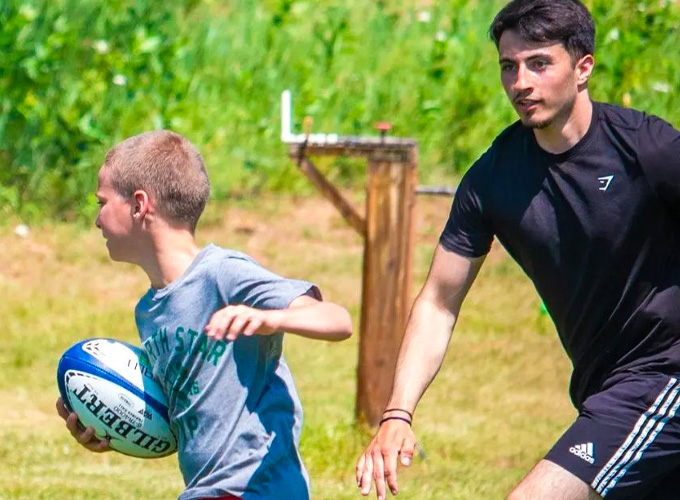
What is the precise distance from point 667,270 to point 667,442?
49cm

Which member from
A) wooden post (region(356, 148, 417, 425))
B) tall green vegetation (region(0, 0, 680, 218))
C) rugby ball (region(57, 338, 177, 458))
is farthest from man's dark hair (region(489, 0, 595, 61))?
tall green vegetation (region(0, 0, 680, 218))

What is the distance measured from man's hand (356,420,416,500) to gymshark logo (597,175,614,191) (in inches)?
34.4

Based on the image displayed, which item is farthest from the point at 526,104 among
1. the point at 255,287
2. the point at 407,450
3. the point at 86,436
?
the point at 86,436

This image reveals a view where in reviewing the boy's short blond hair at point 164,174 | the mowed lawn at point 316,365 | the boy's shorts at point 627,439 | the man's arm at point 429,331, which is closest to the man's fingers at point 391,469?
the man's arm at point 429,331

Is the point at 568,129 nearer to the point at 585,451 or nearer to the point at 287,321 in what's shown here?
the point at 585,451

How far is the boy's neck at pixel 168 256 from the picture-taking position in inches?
166

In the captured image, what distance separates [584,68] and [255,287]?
3.88 ft

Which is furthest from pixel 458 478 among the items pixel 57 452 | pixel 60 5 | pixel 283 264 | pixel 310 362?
pixel 60 5

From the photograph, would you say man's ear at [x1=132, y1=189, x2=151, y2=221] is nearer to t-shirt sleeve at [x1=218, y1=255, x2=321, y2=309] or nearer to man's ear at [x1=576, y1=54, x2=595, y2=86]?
t-shirt sleeve at [x1=218, y1=255, x2=321, y2=309]

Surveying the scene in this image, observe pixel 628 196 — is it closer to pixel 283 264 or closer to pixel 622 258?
pixel 622 258

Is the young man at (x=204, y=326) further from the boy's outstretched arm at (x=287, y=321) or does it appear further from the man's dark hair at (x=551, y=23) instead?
the man's dark hair at (x=551, y=23)

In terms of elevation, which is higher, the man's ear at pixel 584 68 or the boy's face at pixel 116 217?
Answer: the man's ear at pixel 584 68

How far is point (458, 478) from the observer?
24.1 ft

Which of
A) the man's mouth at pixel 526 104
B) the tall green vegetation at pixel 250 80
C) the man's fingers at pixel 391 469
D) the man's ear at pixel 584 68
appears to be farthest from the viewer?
the tall green vegetation at pixel 250 80
